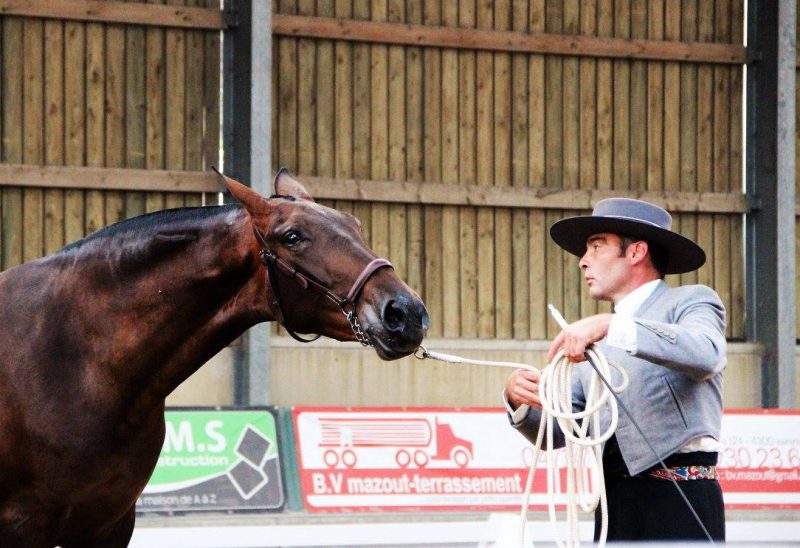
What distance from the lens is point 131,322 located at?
173 inches

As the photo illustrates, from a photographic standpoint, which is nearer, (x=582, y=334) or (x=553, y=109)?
(x=582, y=334)

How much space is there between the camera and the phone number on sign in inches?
421

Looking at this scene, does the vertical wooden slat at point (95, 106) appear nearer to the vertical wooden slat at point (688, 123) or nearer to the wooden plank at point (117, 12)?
the wooden plank at point (117, 12)

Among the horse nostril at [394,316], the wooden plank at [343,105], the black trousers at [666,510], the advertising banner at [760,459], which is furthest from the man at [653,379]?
the wooden plank at [343,105]

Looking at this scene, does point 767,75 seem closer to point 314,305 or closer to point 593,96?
point 593,96

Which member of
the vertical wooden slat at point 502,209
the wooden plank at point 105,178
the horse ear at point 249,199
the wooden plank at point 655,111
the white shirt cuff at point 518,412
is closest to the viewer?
the white shirt cuff at point 518,412

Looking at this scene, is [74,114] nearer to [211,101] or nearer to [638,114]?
[211,101]

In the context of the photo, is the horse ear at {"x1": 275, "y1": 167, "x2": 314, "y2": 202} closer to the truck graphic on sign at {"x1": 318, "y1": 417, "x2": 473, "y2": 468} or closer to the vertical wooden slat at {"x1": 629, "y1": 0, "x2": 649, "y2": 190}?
the truck graphic on sign at {"x1": 318, "y1": 417, "x2": 473, "y2": 468}

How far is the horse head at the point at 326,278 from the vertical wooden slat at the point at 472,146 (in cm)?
996

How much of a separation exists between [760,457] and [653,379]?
23.8 feet

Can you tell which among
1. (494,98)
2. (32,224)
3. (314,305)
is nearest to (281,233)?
(314,305)

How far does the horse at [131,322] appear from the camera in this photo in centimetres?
422

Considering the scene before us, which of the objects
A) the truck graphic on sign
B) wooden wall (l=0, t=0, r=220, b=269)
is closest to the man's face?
the truck graphic on sign

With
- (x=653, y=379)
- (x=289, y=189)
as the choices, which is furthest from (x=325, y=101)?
(x=653, y=379)
